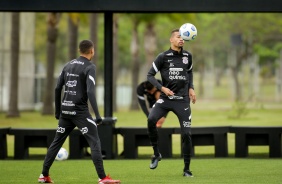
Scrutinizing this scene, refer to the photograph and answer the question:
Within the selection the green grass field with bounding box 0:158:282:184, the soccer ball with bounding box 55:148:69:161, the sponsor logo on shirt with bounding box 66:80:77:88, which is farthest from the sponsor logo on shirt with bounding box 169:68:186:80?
the soccer ball with bounding box 55:148:69:161

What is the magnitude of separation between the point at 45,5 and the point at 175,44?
3.92 meters

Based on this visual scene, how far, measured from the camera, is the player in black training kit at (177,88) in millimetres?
13406

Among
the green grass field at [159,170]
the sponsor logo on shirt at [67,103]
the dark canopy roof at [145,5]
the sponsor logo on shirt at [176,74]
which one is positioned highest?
the dark canopy roof at [145,5]

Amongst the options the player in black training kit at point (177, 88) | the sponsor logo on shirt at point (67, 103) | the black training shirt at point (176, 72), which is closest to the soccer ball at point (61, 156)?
the player in black training kit at point (177, 88)

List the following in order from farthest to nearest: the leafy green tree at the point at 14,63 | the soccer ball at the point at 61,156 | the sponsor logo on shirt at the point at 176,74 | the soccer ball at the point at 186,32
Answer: the leafy green tree at the point at 14,63, the soccer ball at the point at 61,156, the soccer ball at the point at 186,32, the sponsor logo on shirt at the point at 176,74

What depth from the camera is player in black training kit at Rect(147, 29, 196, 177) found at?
13406 millimetres

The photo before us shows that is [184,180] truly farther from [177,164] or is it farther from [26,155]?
[26,155]

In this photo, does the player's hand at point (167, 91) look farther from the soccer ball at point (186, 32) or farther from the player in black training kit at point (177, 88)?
the soccer ball at point (186, 32)

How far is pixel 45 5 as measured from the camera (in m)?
16.6

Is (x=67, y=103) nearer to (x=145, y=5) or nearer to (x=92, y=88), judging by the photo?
(x=92, y=88)

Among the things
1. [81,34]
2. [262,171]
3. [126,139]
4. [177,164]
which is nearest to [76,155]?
[126,139]

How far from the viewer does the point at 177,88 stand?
13547 mm

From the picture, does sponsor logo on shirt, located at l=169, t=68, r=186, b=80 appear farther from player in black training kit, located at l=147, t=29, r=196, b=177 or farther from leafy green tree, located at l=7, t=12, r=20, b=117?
leafy green tree, located at l=7, t=12, r=20, b=117

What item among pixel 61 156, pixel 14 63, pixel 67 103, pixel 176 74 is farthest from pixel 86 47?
pixel 14 63
